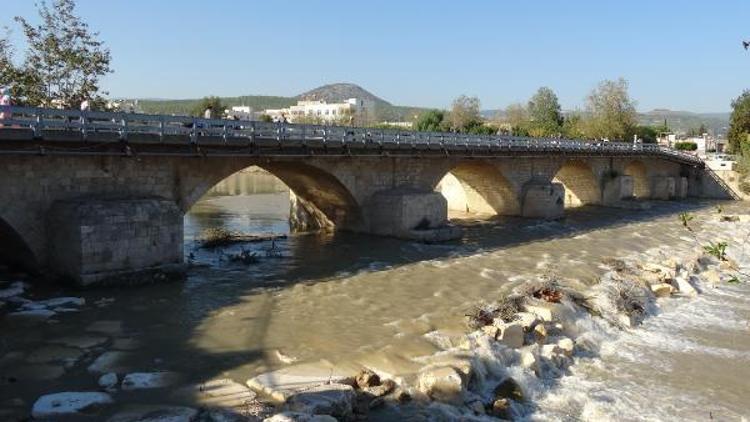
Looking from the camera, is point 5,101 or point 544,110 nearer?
point 5,101

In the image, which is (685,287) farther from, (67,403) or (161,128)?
(67,403)

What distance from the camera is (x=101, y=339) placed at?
13.3 meters

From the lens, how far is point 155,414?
31.3 feet

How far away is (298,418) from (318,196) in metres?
21.1

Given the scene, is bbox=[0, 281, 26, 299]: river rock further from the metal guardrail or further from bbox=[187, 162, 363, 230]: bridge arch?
bbox=[187, 162, 363, 230]: bridge arch

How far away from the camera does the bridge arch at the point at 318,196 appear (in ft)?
86.6

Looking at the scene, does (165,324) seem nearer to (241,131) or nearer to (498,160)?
(241,131)

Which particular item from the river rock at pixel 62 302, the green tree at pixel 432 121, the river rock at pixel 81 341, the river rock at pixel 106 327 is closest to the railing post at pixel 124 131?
the river rock at pixel 62 302

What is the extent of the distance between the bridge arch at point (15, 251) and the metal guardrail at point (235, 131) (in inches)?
113

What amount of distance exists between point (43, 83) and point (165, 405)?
79.1ft

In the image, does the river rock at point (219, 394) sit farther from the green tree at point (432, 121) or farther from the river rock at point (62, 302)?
the green tree at point (432, 121)

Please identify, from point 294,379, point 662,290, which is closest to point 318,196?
point 662,290

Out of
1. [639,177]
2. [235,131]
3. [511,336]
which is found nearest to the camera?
[511,336]

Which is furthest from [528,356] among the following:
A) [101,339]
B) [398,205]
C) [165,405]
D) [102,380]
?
[398,205]
